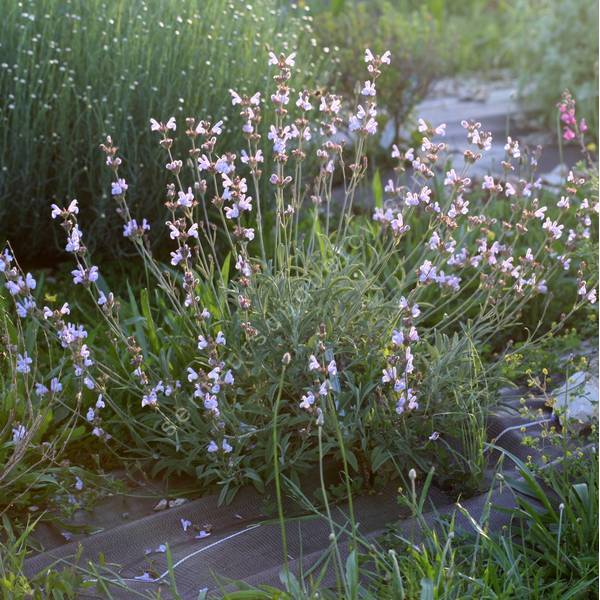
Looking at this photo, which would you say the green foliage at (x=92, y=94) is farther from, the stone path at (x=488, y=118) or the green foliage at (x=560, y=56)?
the green foliage at (x=560, y=56)

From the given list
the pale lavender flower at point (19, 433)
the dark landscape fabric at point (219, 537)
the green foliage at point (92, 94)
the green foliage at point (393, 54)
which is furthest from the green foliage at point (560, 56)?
the pale lavender flower at point (19, 433)

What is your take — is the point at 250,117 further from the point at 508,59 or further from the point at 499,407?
the point at 508,59

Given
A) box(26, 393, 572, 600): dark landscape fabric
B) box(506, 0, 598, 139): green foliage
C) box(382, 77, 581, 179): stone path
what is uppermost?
box(506, 0, 598, 139): green foliage

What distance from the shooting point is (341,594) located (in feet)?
7.95

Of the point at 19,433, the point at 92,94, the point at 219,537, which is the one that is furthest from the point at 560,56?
the point at 19,433

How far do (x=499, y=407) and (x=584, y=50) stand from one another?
16.4 feet

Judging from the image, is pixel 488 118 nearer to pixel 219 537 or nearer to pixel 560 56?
pixel 560 56

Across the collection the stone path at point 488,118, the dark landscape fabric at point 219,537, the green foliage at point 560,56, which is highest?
the green foliage at point 560,56

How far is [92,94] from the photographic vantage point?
4195mm

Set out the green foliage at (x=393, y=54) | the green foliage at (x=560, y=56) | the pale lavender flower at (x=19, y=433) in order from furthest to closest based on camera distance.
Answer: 1. the green foliage at (x=560, y=56)
2. the green foliage at (x=393, y=54)
3. the pale lavender flower at (x=19, y=433)

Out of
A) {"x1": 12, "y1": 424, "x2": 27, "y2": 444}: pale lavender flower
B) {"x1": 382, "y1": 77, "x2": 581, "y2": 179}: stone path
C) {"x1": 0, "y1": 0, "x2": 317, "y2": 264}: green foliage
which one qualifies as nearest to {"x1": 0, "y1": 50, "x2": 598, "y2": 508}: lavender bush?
{"x1": 12, "y1": 424, "x2": 27, "y2": 444}: pale lavender flower

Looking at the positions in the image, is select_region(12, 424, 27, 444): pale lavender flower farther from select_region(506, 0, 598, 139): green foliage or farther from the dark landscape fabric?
select_region(506, 0, 598, 139): green foliage

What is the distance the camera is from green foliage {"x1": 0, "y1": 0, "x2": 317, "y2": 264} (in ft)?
13.6

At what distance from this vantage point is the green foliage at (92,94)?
4.13m
